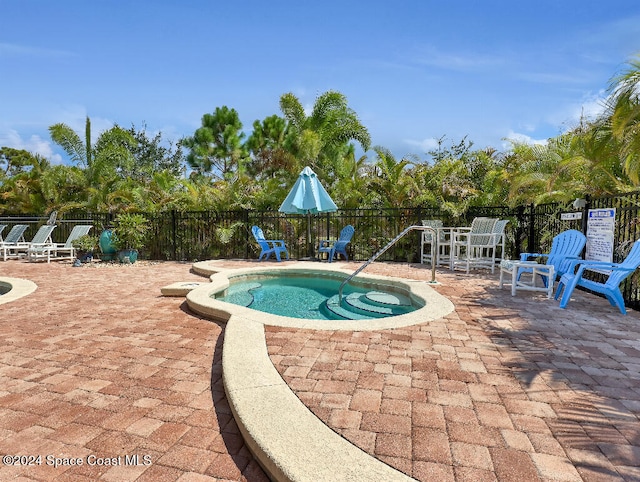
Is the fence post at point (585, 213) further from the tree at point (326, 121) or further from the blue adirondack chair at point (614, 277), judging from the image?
the tree at point (326, 121)

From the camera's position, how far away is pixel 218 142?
Result: 28.5 m

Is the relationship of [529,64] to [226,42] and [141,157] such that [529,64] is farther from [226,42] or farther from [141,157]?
[141,157]

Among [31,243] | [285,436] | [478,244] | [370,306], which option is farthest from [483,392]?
[31,243]

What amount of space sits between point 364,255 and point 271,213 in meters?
3.29

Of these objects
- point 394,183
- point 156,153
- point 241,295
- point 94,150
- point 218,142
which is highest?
point 218,142

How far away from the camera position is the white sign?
517 cm

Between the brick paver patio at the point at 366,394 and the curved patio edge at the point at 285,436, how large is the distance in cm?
9

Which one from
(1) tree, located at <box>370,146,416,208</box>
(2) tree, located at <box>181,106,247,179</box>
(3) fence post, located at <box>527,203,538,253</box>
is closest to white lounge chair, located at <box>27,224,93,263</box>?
(1) tree, located at <box>370,146,416,208</box>

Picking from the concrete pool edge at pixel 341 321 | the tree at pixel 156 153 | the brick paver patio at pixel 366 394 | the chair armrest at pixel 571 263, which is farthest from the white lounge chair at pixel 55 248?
the tree at pixel 156 153

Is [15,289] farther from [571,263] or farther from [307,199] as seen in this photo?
[571,263]

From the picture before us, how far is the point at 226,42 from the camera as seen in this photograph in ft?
24.4

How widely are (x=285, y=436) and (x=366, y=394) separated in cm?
69

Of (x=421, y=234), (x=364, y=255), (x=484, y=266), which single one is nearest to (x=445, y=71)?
(x=421, y=234)

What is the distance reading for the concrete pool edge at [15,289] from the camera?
17.6 feet
